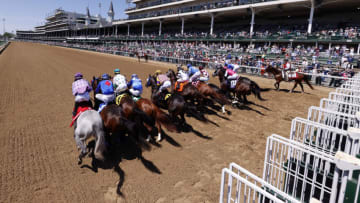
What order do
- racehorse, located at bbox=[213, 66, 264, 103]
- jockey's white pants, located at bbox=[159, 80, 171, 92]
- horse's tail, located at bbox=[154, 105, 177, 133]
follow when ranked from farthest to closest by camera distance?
racehorse, located at bbox=[213, 66, 264, 103] < jockey's white pants, located at bbox=[159, 80, 171, 92] < horse's tail, located at bbox=[154, 105, 177, 133]

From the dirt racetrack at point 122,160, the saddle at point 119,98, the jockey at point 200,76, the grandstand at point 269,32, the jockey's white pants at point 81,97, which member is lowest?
the dirt racetrack at point 122,160

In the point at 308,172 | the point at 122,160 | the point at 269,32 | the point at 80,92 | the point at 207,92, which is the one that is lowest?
the point at 122,160

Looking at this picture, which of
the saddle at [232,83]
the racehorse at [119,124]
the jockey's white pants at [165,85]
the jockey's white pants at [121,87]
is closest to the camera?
the racehorse at [119,124]

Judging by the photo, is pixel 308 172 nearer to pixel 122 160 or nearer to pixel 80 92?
pixel 122 160

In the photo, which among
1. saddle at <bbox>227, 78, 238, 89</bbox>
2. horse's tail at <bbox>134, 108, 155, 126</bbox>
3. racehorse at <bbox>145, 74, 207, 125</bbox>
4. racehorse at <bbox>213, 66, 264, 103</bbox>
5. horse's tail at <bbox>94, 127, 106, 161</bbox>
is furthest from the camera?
saddle at <bbox>227, 78, 238, 89</bbox>

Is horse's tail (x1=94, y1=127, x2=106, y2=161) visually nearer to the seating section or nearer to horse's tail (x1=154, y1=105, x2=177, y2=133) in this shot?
horse's tail (x1=154, y1=105, x2=177, y2=133)

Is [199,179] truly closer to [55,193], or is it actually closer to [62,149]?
[55,193]

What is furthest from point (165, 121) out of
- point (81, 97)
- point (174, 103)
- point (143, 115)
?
point (81, 97)

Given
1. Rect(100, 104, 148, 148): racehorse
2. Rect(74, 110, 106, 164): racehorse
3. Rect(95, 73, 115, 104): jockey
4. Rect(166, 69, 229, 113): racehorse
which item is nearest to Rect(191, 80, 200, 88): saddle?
Rect(166, 69, 229, 113): racehorse

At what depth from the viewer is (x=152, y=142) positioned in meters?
5.71

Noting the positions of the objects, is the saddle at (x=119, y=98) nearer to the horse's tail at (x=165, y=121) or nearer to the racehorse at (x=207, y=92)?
the horse's tail at (x=165, y=121)

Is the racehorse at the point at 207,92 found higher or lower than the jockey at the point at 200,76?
lower

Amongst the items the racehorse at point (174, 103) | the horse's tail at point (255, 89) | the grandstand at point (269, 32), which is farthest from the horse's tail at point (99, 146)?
the grandstand at point (269, 32)

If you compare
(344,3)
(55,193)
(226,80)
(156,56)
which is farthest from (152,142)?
(344,3)
